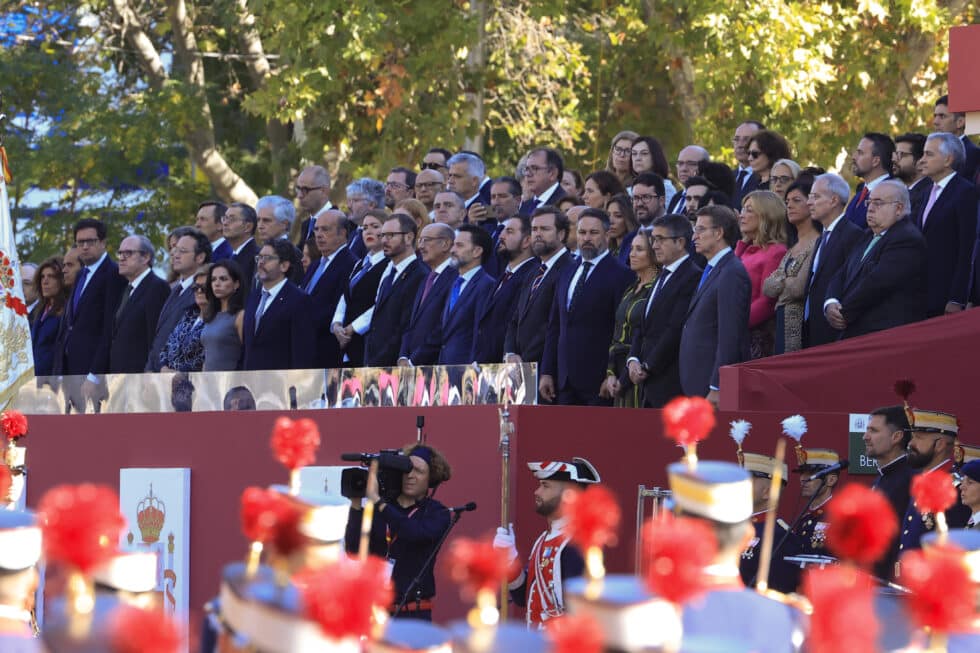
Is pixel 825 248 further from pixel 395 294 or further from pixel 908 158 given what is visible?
pixel 395 294

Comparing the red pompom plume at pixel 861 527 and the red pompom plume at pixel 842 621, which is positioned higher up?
the red pompom plume at pixel 861 527

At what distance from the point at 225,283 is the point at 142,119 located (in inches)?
451

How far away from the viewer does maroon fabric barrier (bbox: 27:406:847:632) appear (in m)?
11.3

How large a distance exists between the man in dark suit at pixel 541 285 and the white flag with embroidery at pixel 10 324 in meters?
3.90

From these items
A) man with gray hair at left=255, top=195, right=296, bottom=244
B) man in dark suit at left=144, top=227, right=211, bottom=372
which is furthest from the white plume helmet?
man with gray hair at left=255, top=195, right=296, bottom=244

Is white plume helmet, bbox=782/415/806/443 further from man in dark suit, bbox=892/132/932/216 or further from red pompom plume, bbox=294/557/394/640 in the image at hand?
red pompom plume, bbox=294/557/394/640

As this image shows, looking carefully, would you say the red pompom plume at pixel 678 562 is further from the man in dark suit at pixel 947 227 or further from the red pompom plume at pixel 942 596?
the man in dark suit at pixel 947 227

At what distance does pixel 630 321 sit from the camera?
1305 cm

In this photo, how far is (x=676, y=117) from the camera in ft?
86.0

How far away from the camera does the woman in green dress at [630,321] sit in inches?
511

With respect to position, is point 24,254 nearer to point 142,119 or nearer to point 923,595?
point 142,119

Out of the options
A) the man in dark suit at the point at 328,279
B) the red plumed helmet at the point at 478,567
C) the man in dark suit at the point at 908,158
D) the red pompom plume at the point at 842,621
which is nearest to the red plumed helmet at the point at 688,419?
the red plumed helmet at the point at 478,567

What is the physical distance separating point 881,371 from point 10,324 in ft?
22.8

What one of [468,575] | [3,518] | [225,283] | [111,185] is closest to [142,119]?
[111,185]
